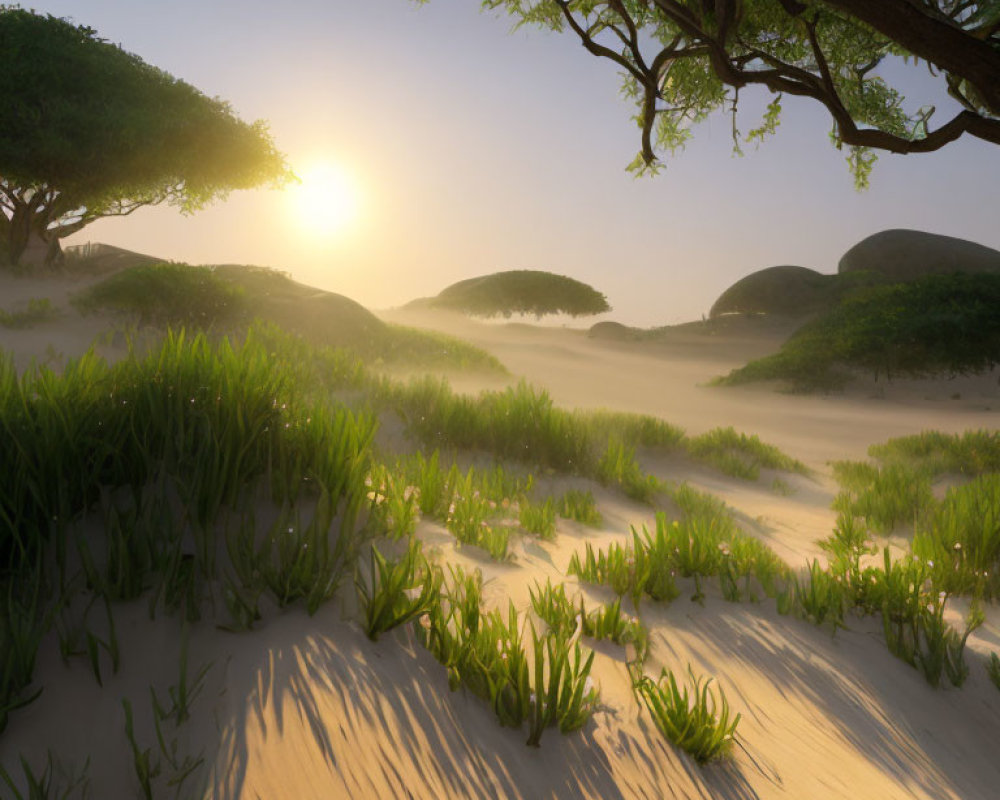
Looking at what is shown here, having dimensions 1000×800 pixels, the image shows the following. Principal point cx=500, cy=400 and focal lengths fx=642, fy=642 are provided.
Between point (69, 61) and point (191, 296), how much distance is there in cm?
1190

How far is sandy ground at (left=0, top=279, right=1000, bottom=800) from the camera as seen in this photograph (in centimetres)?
168

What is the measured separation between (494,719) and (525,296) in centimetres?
3660

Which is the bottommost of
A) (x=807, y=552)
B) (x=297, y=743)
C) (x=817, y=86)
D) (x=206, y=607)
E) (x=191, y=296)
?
(x=807, y=552)

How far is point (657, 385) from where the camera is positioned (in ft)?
56.6

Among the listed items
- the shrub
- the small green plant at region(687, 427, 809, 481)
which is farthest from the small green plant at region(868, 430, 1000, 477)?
the shrub

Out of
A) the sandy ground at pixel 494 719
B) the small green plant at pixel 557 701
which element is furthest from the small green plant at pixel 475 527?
the small green plant at pixel 557 701

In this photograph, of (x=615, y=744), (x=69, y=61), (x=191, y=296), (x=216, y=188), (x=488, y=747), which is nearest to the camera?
(x=488, y=747)

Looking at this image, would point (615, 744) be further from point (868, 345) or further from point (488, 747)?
point (868, 345)

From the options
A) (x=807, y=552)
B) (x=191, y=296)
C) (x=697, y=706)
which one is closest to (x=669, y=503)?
(x=807, y=552)

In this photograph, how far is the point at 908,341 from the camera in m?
15.4

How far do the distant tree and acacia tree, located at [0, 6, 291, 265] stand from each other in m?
16.2

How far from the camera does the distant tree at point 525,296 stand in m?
37.7

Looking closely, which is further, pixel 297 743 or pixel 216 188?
pixel 216 188

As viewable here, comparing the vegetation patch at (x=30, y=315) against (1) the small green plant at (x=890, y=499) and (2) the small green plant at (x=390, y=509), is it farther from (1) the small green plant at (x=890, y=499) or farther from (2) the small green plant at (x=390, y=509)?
(1) the small green plant at (x=890, y=499)
